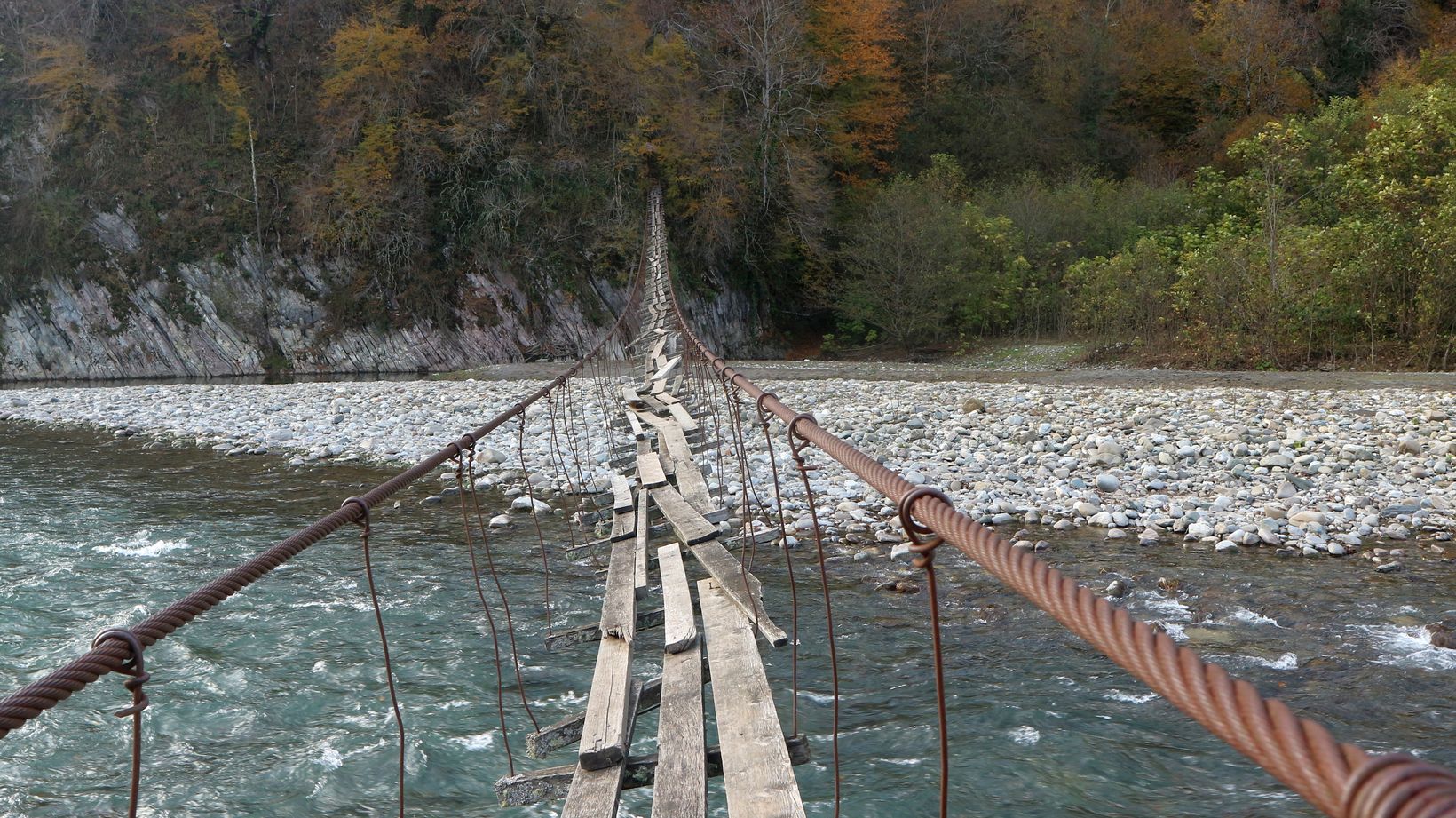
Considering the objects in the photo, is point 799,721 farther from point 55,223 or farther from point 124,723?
point 55,223

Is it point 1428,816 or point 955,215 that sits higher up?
point 955,215

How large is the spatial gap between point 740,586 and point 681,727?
0.92 meters

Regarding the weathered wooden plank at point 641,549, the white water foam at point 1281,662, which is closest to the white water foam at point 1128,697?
the white water foam at point 1281,662

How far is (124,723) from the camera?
4.00 m

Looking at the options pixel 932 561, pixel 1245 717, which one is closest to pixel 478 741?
pixel 932 561

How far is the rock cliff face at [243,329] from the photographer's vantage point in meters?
21.7

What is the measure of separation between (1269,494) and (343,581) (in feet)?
19.4

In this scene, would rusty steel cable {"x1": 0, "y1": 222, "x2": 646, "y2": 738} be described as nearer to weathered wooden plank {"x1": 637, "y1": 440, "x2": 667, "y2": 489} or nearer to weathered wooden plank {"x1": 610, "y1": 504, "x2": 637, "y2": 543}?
weathered wooden plank {"x1": 610, "y1": 504, "x2": 637, "y2": 543}

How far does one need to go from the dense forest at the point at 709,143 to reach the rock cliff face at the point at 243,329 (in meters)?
0.47

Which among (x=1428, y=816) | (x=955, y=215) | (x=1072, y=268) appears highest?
(x=955, y=215)

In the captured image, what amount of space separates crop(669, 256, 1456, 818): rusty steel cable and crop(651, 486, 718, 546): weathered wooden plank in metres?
2.86

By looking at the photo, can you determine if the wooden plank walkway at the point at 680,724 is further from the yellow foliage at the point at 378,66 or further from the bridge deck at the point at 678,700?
the yellow foliage at the point at 378,66

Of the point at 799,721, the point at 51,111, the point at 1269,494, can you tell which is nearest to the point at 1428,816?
the point at 799,721

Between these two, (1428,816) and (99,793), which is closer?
(1428,816)
